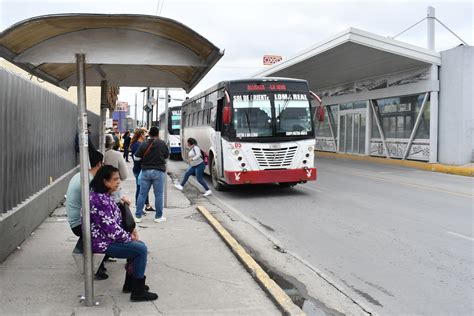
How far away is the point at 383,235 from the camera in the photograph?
7637 mm

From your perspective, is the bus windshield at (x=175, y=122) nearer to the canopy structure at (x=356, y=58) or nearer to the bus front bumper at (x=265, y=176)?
the canopy structure at (x=356, y=58)

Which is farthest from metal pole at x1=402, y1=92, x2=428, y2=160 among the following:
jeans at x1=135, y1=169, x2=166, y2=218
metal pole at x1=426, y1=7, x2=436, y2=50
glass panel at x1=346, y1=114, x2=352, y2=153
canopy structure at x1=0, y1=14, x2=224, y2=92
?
canopy structure at x1=0, y1=14, x2=224, y2=92

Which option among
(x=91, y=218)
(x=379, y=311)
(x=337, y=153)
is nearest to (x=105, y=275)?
(x=91, y=218)

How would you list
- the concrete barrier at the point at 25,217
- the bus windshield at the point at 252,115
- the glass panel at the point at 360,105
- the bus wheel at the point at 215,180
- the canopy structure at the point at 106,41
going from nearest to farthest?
the canopy structure at the point at 106,41, the concrete barrier at the point at 25,217, the bus windshield at the point at 252,115, the bus wheel at the point at 215,180, the glass panel at the point at 360,105

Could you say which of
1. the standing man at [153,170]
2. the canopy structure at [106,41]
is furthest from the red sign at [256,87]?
the canopy structure at [106,41]

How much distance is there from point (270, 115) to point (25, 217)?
22.1ft

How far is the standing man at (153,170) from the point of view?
8.47 m

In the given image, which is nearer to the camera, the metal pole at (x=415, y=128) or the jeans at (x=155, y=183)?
the jeans at (x=155, y=183)

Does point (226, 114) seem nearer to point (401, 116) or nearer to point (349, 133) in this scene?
point (401, 116)

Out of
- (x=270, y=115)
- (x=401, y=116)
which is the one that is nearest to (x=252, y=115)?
(x=270, y=115)

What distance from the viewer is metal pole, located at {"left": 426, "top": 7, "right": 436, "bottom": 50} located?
22.7 metres

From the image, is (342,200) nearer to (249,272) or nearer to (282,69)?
(249,272)

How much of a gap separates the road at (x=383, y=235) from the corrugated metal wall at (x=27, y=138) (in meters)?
3.98

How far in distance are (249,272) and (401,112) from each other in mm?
19095
